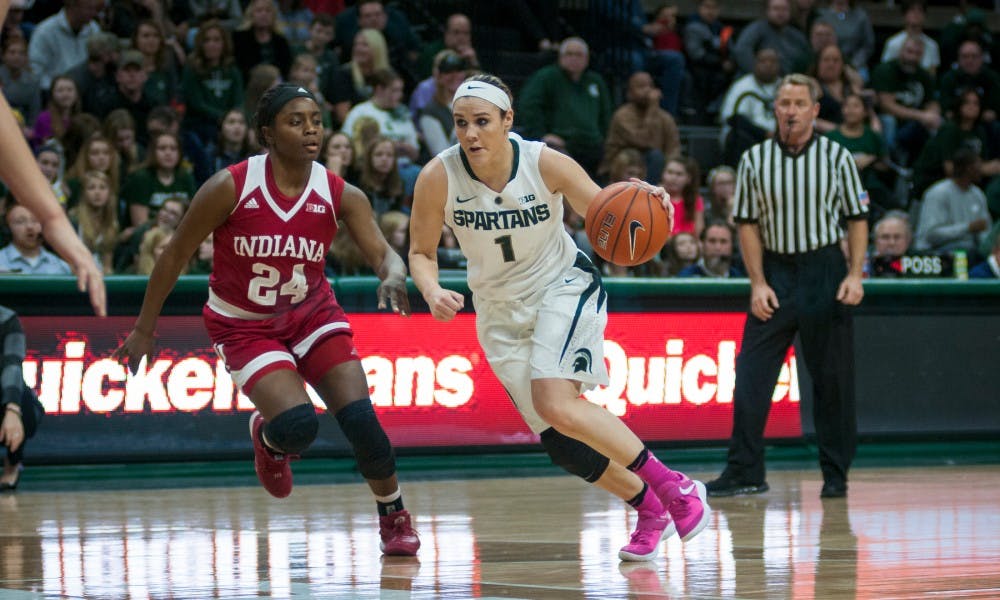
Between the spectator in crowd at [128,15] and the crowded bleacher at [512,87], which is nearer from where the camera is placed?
the crowded bleacher at [512,87]

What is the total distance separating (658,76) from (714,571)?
1121 centimetres

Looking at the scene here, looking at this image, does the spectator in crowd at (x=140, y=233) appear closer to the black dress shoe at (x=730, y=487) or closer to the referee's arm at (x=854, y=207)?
the black dress shoe at (x=730, y=487)

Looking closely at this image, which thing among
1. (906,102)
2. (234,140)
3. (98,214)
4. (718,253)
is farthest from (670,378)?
(906,102)

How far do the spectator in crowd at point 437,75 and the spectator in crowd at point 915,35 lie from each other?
561cm

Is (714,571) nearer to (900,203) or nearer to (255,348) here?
(255,348)

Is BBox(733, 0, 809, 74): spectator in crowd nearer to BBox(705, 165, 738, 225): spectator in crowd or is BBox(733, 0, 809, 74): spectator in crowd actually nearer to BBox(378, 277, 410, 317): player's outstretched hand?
BBox(705, 165, 738, 225): spectator in crowd

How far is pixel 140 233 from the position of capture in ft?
36.2

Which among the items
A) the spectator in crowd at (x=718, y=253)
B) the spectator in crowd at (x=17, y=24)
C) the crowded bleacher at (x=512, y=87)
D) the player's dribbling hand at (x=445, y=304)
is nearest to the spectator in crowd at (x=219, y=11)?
the crowded bleacher at (x=512, y=87)

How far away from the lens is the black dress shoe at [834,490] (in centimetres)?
878

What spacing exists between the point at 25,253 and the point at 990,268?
7.39 m

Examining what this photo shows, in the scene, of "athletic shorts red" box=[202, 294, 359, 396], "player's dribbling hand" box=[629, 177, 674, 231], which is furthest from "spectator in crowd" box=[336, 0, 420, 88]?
"player's dribbling hand" box=[629, 177, 674, 231]

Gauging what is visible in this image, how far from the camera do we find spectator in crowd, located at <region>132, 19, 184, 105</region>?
43.1 ft

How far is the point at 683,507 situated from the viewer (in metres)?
6.25

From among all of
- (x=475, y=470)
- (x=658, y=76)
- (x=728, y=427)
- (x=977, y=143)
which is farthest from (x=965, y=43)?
(x=475, y=470)
